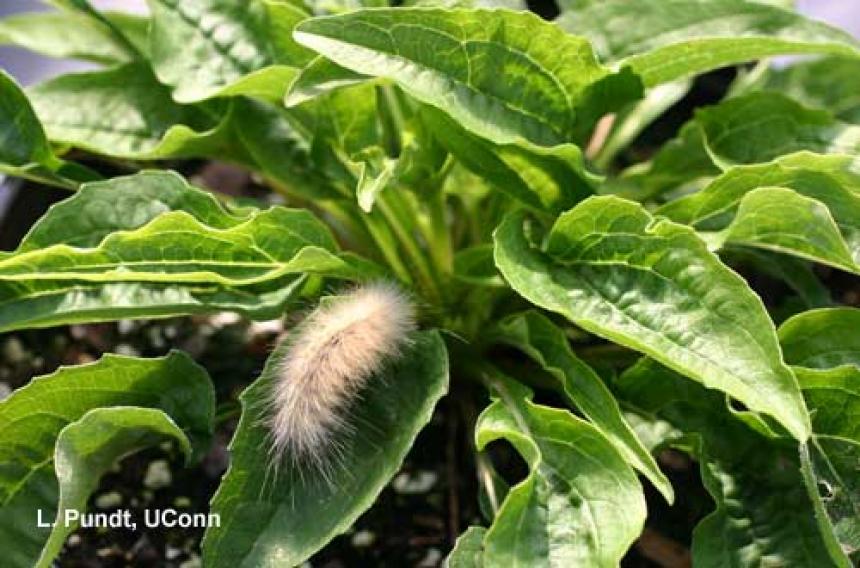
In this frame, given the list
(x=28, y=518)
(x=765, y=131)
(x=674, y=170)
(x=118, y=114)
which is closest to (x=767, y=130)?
(x=765, y=131)

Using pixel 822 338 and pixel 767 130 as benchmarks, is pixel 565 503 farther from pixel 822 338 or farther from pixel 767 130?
pixel 767 130

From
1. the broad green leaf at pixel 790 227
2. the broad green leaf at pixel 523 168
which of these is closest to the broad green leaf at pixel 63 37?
the broad green leaf at pixel 523 168

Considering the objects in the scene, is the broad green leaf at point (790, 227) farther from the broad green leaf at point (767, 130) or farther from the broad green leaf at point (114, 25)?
the broad green leaf at point (114, 25)

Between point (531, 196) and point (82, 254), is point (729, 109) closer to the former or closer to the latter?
point (531, 196)

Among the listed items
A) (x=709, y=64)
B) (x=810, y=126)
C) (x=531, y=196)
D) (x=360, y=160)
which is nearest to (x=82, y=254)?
(x=360, y=160)

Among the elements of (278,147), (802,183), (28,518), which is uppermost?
(802,183)

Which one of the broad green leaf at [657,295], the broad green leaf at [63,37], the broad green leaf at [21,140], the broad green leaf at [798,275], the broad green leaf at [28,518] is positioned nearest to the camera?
the broad green leaf at [657,295]
